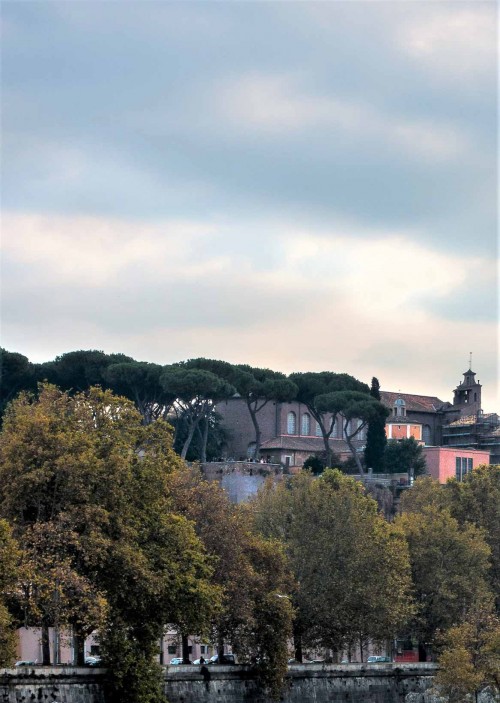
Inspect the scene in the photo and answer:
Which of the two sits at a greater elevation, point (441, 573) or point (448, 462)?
point (448, 462)

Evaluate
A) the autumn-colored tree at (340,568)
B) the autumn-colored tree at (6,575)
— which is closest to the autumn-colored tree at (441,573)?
the autumn-colored tree at (340,568)

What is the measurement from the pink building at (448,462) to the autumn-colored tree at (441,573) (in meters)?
57.8

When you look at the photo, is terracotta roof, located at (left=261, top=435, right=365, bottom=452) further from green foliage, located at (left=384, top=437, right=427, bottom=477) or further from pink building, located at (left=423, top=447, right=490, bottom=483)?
pink building, located at (left=423, top=447, right=490, bottom=483)

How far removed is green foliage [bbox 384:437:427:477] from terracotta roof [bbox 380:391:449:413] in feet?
72.0

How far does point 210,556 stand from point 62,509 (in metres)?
8.49

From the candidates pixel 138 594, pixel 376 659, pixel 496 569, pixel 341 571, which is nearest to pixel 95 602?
pixel 138 594

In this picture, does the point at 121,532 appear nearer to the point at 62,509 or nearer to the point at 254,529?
the point at 62,509

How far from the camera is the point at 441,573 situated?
82.1m

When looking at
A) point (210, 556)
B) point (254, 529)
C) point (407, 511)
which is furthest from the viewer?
point (407, 511)

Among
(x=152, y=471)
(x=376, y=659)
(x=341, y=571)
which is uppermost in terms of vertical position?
(x=152, y=471)

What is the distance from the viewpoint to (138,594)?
55.2 meters

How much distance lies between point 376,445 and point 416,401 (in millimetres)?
30883

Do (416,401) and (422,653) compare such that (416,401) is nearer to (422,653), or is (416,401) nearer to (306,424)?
(306,424)

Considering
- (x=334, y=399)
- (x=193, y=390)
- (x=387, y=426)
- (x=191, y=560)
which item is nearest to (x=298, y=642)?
(x=191, y=560)
